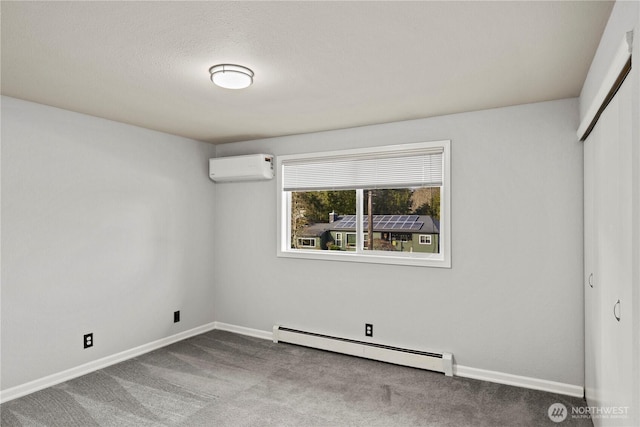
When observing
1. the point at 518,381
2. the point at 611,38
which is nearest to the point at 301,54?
the point at 611,38

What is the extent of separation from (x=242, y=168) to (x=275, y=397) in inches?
99.1

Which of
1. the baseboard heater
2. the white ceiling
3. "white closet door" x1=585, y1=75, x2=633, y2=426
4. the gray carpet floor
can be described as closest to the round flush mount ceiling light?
the white ceiling

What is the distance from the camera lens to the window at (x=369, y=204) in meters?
3.67

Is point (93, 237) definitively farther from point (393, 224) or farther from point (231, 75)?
point (393, 224)

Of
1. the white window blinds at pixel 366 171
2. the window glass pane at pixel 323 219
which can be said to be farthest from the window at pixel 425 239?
the window glass pane at pixel 323 219

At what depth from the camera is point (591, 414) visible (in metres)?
2.64

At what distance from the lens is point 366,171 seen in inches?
157

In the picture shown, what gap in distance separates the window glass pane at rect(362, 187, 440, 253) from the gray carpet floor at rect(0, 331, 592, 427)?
1177mm

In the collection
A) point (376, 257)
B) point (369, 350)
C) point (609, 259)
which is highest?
point (609, 259)

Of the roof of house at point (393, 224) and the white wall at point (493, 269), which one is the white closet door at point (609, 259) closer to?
the white wall at point (493, 269)

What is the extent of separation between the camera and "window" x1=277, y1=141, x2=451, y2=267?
3.67 m

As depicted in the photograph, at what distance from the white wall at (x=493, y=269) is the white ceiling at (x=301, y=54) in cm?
34

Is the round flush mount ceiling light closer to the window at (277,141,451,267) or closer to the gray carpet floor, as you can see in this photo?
the window at (277,141,451,267)

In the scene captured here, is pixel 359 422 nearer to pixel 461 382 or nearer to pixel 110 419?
pixel 461 382
